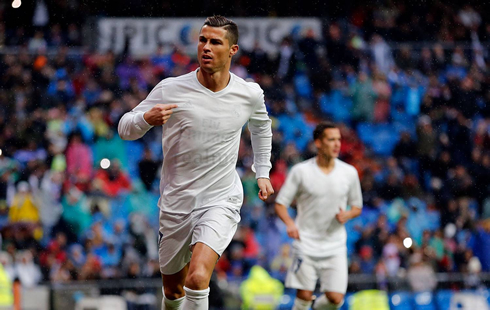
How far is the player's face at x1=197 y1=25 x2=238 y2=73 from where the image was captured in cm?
507

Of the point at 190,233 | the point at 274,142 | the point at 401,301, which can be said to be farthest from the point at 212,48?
the point at 274,142

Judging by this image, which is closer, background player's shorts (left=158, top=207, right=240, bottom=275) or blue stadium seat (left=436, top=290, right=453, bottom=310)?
background player's shorts (left=158, top=207, right=240, bottom=275)

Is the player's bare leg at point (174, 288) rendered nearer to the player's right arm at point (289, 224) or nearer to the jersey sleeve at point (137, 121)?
the jersey sleeve at point (137, 121)

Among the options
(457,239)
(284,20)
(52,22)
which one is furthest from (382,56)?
(52,22)

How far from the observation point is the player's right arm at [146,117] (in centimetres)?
470

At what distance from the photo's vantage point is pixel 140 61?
48.7 feet

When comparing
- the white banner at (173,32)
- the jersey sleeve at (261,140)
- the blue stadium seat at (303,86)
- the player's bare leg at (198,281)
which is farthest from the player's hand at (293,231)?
the white banner at (173,32)

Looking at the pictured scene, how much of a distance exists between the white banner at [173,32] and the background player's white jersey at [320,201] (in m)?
7.70

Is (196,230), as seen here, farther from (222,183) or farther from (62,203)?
(62,203)

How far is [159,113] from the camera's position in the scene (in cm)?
470

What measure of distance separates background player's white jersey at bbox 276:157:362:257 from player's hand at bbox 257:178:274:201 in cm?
209

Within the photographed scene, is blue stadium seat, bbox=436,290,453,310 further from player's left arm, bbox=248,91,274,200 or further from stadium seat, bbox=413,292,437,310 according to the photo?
player's left arm, bbox=248,91,274,200

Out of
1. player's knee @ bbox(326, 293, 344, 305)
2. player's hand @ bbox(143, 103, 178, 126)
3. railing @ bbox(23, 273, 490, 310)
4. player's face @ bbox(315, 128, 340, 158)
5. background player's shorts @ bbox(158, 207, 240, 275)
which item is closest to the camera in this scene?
player's hand @ bbox(143, 103, 178, 126)

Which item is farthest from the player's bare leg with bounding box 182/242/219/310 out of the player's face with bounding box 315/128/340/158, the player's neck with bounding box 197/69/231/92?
the player's face with bounding box 315/128/340/158
